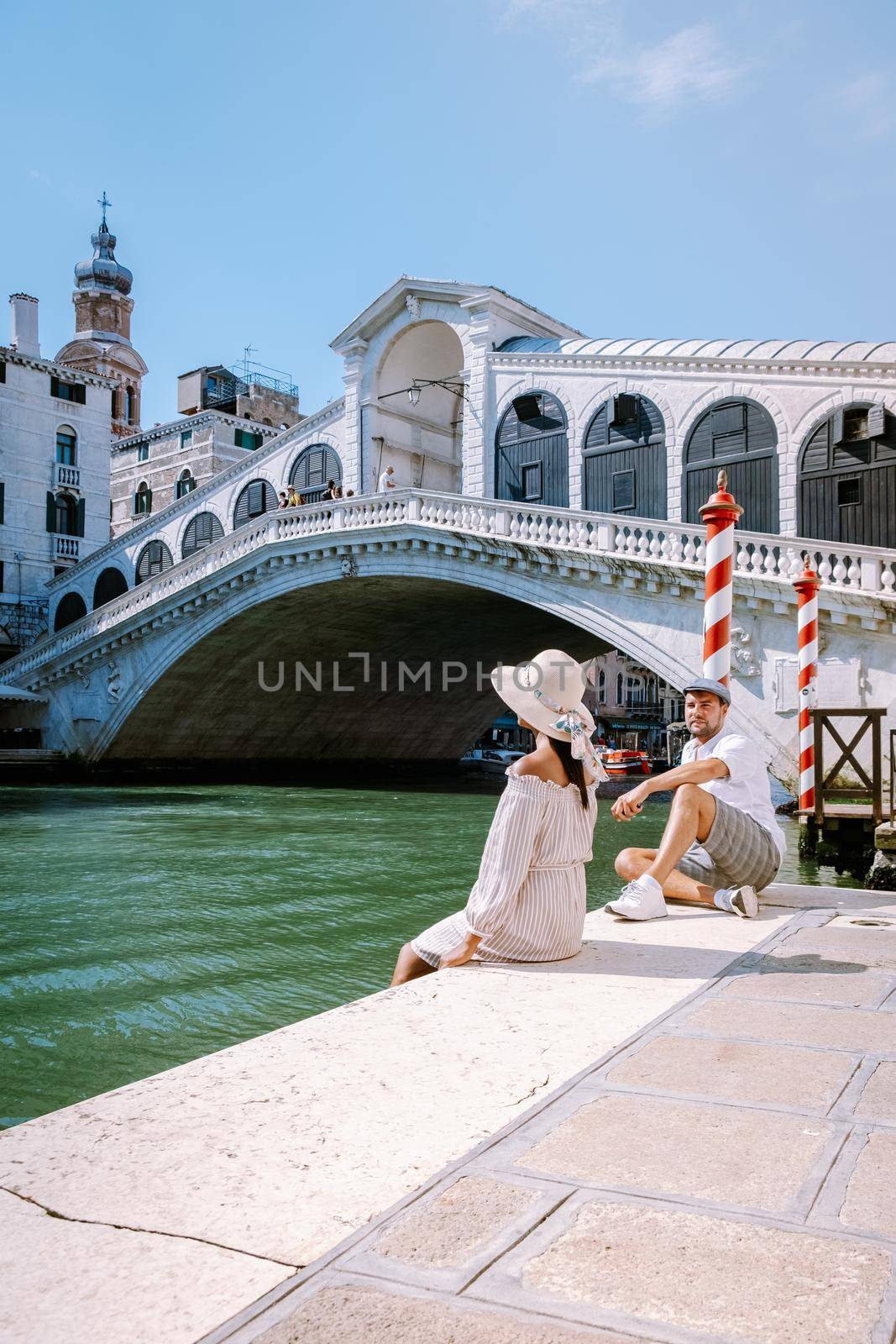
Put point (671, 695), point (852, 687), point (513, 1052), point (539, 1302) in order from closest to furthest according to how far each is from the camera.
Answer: point (539, 1302)
point (513, 1052)
point (852, 687)
point (671, 695)

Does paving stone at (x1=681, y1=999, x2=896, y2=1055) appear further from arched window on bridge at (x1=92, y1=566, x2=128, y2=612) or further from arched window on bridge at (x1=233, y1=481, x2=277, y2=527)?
arched window on bridge at (x1=92, y1=566, x2=128, y2=612)

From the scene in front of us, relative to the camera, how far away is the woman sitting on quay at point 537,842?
3.16 metres

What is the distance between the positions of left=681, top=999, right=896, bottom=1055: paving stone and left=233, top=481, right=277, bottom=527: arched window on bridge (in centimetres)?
2295

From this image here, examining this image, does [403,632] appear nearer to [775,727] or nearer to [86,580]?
[86,580]

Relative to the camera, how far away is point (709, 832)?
4.42 m

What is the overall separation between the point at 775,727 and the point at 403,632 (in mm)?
11621

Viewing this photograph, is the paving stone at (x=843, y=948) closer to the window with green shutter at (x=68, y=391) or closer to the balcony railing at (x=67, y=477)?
the balcony railing at (x=67, y=477)

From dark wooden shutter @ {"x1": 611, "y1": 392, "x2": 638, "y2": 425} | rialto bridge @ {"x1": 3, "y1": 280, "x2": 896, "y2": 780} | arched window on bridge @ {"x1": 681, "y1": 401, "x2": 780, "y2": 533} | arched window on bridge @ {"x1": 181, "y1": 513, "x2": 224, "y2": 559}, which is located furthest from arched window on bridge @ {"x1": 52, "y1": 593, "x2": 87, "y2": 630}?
arched window on bridge @ {"x1": 681, "y1": 401, "x2": 780, "y2": 533}

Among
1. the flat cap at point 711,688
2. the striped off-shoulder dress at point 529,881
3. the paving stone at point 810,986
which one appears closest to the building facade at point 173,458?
the flat cap at point 711,688

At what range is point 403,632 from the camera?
23.6 meters

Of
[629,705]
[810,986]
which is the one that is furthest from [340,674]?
[629,705]

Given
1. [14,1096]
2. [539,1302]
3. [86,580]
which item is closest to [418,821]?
[14,1096]

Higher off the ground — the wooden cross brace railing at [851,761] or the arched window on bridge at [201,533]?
the arched window on bridge at [201,533]

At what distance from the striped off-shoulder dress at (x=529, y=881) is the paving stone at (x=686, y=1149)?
1.10 meters
